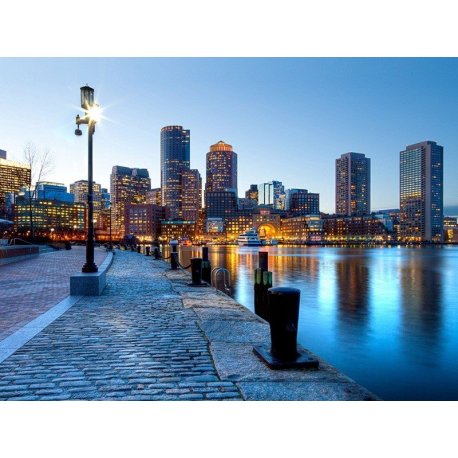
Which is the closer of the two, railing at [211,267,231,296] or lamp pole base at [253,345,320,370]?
lamp pole base at [253,345,320,370]

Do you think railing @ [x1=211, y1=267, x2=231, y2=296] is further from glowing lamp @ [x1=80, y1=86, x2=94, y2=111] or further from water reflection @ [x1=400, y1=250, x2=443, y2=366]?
glowing lamp @ [x1=80, y1=86, x2=94, y2=111]

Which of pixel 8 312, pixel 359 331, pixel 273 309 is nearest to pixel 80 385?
pixel 273 309

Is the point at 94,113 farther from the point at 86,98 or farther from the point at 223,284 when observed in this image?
the point at 223,284

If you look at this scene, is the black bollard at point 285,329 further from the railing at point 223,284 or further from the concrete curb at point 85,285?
the railing at point 223,284

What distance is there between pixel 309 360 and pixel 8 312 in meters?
7.30

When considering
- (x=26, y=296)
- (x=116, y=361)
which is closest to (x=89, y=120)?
(x=26, y=296)

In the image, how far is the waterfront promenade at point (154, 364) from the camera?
4.68 m

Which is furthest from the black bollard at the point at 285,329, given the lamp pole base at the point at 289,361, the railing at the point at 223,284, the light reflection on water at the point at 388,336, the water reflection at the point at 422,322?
the railing at the point at 223,284

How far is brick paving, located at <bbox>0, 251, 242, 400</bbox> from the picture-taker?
4.66 metres

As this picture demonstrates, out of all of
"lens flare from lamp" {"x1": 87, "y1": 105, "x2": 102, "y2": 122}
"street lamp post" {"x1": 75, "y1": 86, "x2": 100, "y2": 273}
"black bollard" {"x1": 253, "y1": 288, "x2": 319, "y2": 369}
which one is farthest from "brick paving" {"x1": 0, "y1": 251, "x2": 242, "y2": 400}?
"lens flare from lamp" {"x1": 87, "y1": 105, "x2": 102, "y2": 122}

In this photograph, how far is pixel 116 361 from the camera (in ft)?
19.0

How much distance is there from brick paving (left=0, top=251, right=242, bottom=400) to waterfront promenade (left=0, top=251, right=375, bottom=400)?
1cm

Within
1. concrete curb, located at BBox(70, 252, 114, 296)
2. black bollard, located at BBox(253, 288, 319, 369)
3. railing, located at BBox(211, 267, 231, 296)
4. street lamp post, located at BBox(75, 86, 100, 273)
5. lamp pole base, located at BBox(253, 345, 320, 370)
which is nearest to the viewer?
lamp pole base, located at BBox(253, 345, 320, 370)

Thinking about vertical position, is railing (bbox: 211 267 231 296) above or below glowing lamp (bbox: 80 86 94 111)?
below
